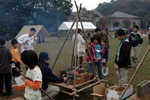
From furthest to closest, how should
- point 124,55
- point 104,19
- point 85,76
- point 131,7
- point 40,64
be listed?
point 131,7 < point 104,19 < point 85,76 < point 124,55 < point 40,64

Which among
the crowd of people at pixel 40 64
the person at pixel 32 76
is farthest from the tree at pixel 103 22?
the person at pixel 32 76

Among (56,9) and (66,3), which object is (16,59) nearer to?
(56,9)

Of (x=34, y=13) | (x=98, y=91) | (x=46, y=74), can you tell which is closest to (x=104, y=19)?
(x=34, y=13)

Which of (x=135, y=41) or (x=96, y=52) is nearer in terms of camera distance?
(x=96, y=52)

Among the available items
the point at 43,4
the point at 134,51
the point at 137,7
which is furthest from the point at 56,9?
the point at 137,7

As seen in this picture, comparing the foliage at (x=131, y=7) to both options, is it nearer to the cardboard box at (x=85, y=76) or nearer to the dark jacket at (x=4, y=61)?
the cardboard box at (x=85, y=76)

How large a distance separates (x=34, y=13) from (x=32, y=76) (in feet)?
103

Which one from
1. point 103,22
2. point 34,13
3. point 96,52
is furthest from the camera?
point 103,22

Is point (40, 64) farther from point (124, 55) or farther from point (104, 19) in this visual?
point (104, 19)

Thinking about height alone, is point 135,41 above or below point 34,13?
below

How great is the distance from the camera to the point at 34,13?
32.6 metres

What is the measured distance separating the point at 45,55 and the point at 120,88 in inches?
75.0

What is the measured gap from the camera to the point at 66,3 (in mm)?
34656

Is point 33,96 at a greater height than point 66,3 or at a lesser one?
lesser
